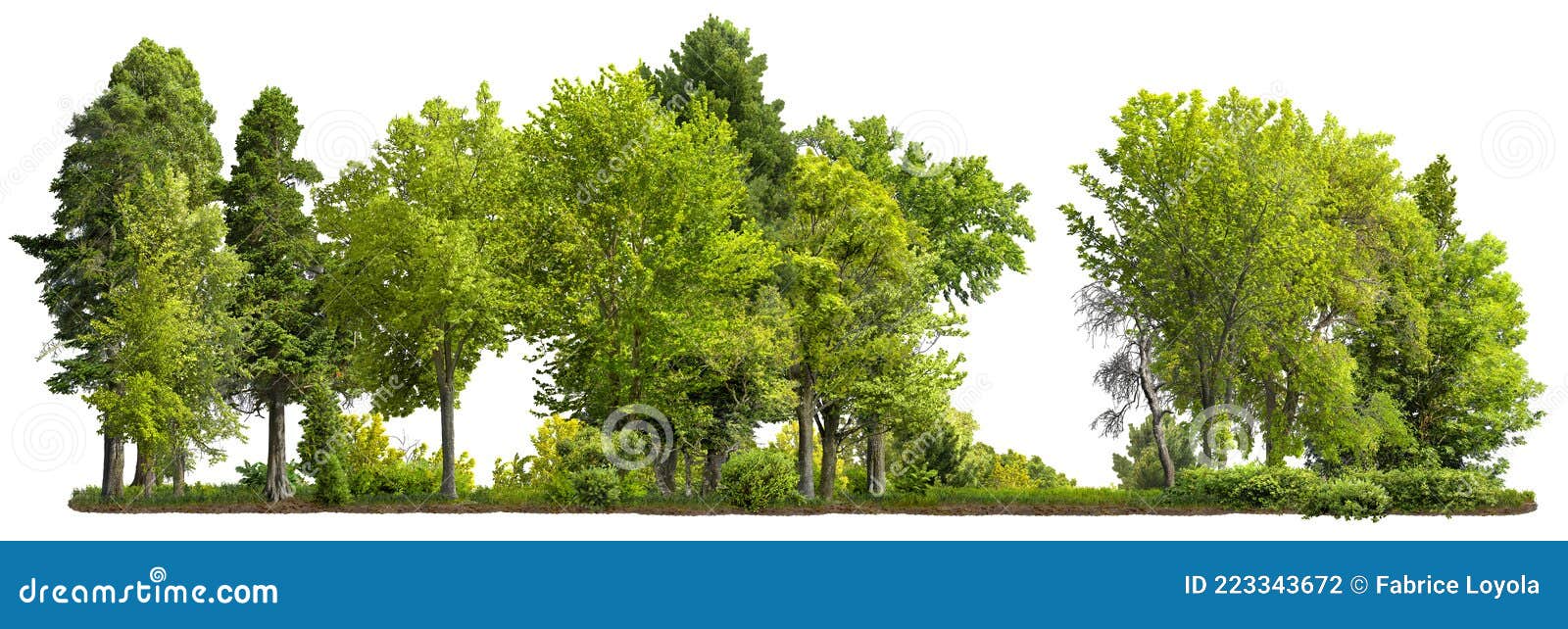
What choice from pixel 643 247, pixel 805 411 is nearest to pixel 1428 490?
pixel 805 411

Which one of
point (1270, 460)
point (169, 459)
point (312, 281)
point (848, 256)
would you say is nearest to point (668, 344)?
point (848, 256)

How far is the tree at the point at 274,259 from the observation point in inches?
1442

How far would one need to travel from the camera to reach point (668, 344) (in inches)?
1350

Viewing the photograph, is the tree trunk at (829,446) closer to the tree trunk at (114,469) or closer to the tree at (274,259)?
the tree at (274,259)

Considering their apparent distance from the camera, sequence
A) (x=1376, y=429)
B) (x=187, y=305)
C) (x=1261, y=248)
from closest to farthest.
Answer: (x=187, y=305)
(x=1261, y=248)
(x=1376, y=429)

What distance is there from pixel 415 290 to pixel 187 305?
5453 millimetres

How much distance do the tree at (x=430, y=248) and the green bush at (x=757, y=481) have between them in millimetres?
7104

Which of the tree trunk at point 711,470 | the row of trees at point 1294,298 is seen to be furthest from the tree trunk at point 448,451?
the row of trees at point 1294,298

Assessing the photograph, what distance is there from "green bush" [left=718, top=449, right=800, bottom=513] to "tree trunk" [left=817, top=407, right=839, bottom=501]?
7.69 ft

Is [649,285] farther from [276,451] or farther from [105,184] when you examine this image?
[105,184]

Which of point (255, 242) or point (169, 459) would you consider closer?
point (169, 459)

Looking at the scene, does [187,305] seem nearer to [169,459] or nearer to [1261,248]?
[169,459]

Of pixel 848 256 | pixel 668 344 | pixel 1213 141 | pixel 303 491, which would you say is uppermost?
pixel 1213 141

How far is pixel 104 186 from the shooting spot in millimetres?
35594
